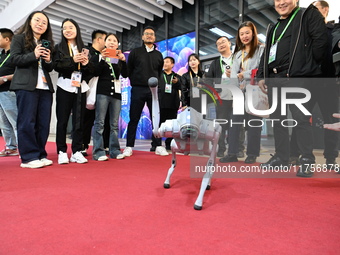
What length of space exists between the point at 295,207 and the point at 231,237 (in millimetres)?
483

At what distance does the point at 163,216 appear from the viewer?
3.25 feet

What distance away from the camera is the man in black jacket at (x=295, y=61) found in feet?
5.70

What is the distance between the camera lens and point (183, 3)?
20.1ft

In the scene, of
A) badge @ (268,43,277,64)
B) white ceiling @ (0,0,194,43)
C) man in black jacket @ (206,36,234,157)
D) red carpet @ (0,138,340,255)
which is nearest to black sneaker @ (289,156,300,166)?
red carpet @ (0,138,340,255)

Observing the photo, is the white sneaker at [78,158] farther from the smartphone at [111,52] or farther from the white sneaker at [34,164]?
the smartphone at [111,52]

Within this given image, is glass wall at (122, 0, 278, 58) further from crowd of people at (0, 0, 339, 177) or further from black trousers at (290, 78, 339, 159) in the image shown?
black trousers at (290, 78, 339, 159)

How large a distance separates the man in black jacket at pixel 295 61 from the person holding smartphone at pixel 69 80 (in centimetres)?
162

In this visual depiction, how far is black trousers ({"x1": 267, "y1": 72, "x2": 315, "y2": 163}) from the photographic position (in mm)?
1810

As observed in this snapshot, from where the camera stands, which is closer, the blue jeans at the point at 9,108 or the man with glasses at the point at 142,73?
the blue jeans at the point at 9,108

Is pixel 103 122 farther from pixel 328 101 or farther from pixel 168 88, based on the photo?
pixel 328 101

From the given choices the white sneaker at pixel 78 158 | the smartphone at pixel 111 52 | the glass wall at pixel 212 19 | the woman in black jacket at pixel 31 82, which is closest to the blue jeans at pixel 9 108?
the woman in black jacket at pixel 31 82

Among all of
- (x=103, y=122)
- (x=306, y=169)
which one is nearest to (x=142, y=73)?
(x=103, y=122)

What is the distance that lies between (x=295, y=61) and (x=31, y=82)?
2.07 m

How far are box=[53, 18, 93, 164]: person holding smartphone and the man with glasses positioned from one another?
30.2 inches
